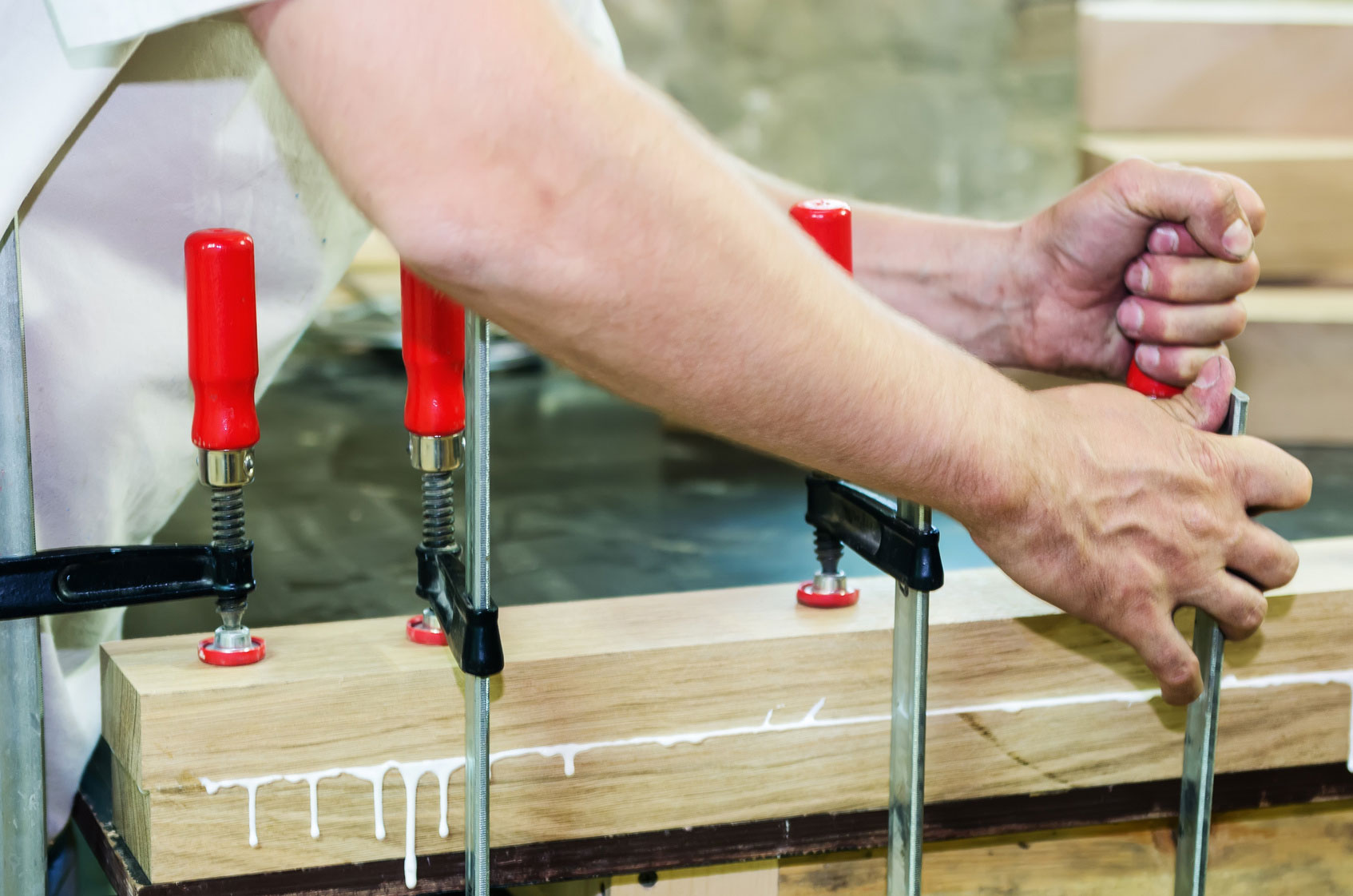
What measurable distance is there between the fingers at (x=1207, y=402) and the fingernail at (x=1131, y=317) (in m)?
0.09

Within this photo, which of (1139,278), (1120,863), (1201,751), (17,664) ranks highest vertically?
(1139,278)

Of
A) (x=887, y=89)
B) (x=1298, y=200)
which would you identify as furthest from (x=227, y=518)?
(x=887, y=89)

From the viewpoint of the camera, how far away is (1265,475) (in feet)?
2.18

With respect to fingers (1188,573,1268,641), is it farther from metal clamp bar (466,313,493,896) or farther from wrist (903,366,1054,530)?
metal clamp bar (466,313,493,896)

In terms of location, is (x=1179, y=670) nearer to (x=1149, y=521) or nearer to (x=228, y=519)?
(x=1149, y=521)

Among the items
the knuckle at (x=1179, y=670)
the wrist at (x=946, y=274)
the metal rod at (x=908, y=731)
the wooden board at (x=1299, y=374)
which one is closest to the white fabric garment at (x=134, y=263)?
the wrist at (x=946, y=274)

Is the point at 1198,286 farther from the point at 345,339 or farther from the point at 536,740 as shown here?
the point at 345,339

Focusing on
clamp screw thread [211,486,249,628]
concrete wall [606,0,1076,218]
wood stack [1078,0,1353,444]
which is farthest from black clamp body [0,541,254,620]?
concrete wall [606,0,1076,218]

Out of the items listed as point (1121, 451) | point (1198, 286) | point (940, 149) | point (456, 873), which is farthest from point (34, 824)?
point (940, 149)

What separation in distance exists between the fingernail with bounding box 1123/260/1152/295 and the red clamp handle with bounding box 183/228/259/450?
1.63 feet

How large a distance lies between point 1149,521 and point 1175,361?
180mm

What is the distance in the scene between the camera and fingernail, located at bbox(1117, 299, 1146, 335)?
2.59 ft

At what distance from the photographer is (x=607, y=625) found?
697mm

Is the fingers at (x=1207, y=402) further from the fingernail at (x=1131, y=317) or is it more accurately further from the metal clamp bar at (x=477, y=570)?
the metal clamp bar at (x=477, y=570)
